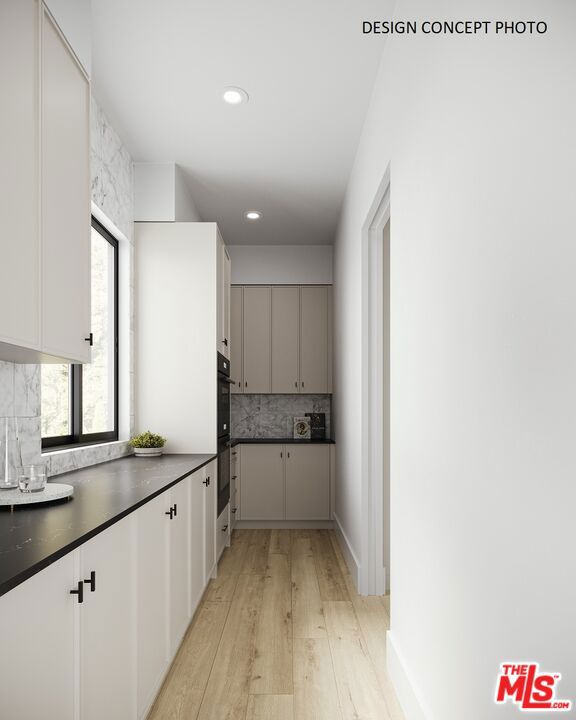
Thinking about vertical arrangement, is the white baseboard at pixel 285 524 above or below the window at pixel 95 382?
below

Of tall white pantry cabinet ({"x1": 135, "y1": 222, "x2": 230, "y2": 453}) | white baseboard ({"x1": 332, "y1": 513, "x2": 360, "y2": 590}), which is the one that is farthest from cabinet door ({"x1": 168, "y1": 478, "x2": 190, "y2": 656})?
white baseboard ({"x1": 332, "y1": 513, "x2": 360, "y2": 590})

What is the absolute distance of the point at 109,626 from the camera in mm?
1657

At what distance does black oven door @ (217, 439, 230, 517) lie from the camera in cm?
407

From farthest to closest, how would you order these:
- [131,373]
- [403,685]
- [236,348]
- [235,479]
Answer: [236,348] → [235,479] → [131,373] → [403,685]

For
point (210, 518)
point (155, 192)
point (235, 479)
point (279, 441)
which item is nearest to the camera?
point (210, 518)

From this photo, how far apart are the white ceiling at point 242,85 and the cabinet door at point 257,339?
148cm

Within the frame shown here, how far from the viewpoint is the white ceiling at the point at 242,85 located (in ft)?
7.94

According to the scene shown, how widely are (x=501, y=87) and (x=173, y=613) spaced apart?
2.36 metres

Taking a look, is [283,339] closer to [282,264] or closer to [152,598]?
[282,264]

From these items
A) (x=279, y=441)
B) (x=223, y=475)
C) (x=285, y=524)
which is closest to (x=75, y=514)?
(x=223, y=475)

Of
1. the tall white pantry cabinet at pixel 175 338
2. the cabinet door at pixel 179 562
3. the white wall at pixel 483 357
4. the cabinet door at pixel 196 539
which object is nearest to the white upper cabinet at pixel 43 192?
the cabinet door at pixel 179 562

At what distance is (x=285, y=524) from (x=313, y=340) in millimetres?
1874

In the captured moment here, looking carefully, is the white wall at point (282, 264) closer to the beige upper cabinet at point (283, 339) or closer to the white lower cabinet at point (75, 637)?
the beige upper cabinet at point (283, 339)

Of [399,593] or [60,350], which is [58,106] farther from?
[399,593]
